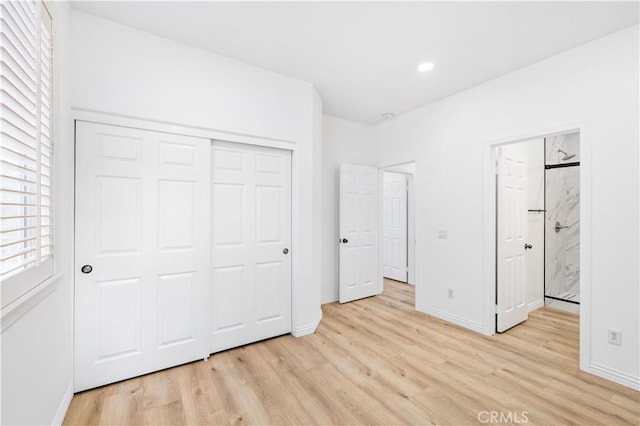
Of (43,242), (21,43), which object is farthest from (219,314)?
(21,43)

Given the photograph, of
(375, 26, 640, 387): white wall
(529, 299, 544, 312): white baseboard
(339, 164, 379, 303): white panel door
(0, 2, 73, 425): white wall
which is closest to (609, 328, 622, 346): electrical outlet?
(375, 26, 640, 387): white wall

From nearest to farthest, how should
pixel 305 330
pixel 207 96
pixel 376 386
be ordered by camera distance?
1. pixel 376 386
2. pixel 207 96
3. pixel 305 330

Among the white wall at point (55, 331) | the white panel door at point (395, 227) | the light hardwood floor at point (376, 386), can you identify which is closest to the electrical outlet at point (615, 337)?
the light hardwood floor at point (376, 386)

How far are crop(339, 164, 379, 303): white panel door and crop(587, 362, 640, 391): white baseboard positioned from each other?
99.5 inches

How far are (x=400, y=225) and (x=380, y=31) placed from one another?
363 cm

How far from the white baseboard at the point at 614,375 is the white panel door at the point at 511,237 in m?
0.83

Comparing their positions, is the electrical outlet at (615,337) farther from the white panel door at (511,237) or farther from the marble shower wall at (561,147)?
the marble shower wall at (561,147)

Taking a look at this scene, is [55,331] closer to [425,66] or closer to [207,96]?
[207,96]

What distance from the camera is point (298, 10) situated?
6.63ft

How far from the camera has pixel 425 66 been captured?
2754 millimetres

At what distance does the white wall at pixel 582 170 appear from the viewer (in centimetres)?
215

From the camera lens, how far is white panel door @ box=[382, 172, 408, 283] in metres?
5.25

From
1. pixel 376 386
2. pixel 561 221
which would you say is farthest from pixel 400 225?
pixel 376 386

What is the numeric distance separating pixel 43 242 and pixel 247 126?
1.72 m
